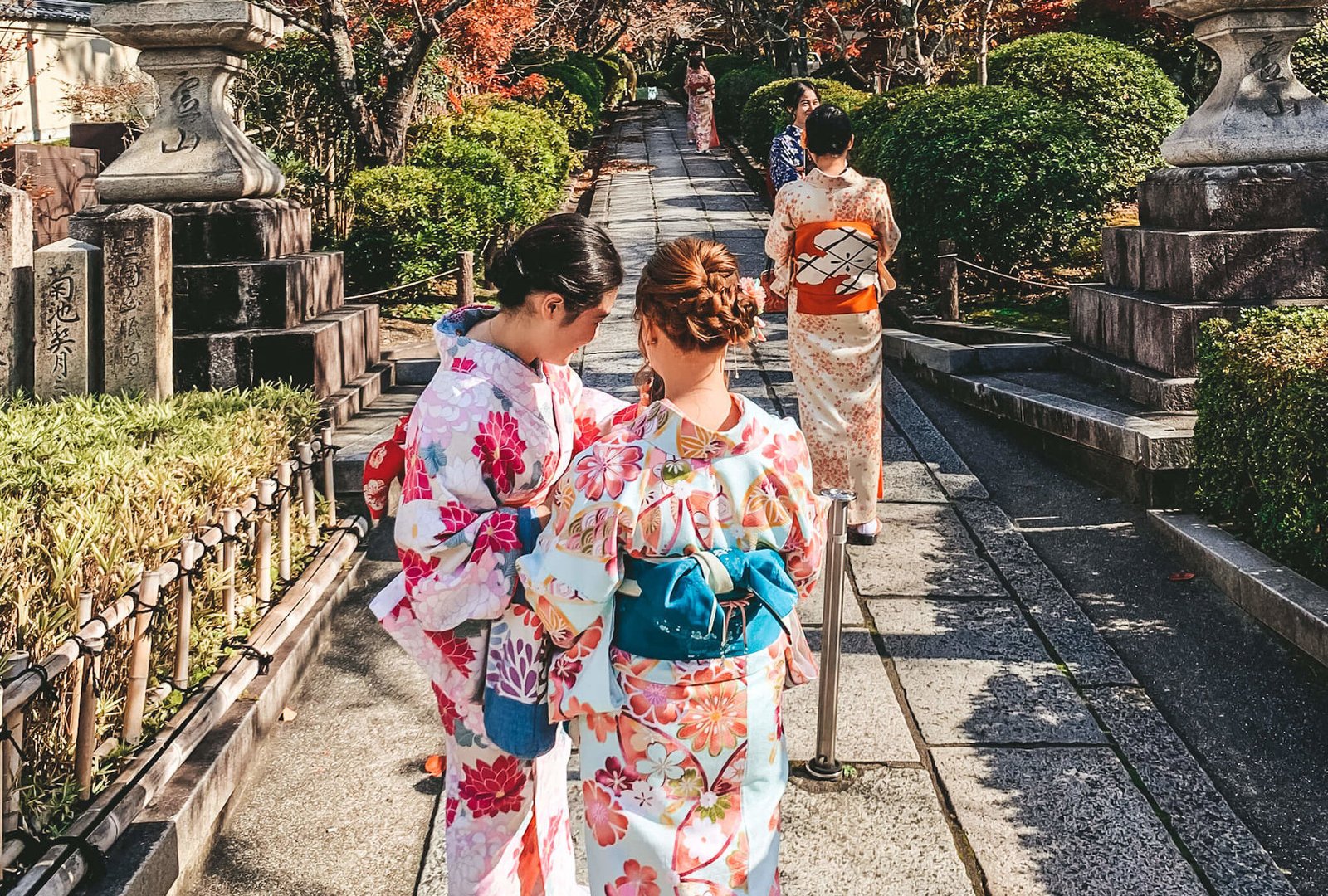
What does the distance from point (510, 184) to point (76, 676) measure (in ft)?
32.0

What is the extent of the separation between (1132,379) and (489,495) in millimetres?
5347

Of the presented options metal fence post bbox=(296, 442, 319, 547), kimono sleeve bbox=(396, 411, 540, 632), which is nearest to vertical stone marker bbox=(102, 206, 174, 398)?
metal fence post bbox=(296, 442, 319, 547)

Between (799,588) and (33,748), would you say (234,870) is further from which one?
(799,588)

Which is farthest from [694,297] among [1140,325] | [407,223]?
[407,223]

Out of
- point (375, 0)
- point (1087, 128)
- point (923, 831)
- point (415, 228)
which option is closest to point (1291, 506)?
point (923, 831)

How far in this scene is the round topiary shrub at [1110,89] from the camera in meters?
10.7

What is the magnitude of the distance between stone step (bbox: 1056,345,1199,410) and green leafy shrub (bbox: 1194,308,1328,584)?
1.50 feet

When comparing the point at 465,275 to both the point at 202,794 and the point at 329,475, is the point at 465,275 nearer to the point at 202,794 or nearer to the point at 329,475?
the point at 329,475

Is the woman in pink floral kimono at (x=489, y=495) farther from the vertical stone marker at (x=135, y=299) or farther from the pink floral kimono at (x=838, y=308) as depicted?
the vertical stone marker at (x=135, y=299)

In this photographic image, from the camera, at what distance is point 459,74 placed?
1507cm

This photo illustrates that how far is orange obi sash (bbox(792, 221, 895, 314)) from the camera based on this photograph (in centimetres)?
552

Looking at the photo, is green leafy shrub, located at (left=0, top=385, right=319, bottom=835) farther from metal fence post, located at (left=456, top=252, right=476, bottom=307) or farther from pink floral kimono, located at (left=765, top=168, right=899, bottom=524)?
metal fence post, located at (left=456, top=252, right=476, bottom=307)

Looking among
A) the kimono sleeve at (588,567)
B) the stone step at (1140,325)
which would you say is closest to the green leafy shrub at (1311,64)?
the stone step at (1140,325)

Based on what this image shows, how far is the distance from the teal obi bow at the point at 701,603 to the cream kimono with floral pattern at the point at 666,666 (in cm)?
2
